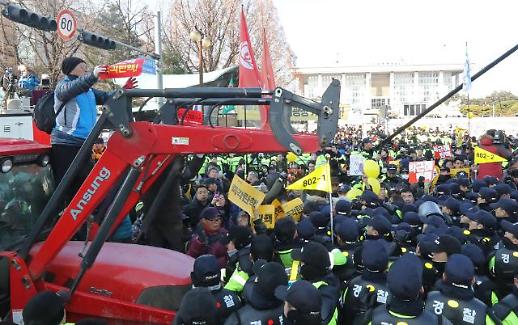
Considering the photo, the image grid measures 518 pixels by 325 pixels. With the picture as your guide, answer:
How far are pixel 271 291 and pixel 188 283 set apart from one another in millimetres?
781

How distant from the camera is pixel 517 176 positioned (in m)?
10.3

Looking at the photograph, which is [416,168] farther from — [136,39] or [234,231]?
[136,39]

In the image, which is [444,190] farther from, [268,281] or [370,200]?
[268,281]

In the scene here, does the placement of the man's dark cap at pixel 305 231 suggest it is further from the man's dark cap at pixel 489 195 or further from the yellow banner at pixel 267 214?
the man's dark cap at pixel 489 195

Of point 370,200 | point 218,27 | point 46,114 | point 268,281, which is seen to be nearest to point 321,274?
point 268,281

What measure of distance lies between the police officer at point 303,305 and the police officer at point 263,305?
0.34 m

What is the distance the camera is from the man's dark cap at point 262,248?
4652 mm

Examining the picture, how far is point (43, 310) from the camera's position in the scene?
3.08 meters

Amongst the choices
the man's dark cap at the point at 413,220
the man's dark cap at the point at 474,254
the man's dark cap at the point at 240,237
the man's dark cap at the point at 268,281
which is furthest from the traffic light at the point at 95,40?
the man's dark cap at the point at 474,254

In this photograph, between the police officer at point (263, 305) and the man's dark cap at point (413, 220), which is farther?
the man's dark cap at point (413, 220)

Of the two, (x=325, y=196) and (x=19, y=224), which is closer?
(x=19, y=224)

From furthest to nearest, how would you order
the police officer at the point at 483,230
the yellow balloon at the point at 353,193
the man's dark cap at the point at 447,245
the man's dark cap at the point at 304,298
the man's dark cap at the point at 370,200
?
the yellow balloon at the point at 353,193 < the man's dark cap at the point at 370,200 < the police officer at the point at 483,230 < the man's dark cap at the point at 447,245 < the man's dark cap at the point at 304,298

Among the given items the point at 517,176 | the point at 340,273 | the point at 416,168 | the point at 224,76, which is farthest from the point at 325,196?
the point at 224,76

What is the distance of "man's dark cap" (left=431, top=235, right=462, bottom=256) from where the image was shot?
4473 millimetres
